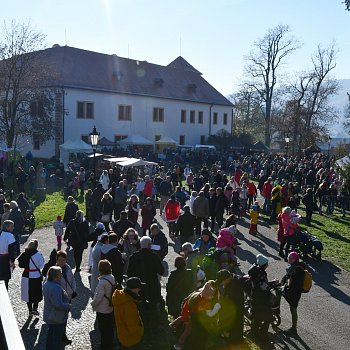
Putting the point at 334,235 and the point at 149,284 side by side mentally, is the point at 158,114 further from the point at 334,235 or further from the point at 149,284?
the point at 149,284

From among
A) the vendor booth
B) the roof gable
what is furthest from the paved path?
the vendor booth

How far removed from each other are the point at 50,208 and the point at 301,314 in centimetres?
1404

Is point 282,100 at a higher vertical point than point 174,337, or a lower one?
higher

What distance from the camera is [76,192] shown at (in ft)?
80.1

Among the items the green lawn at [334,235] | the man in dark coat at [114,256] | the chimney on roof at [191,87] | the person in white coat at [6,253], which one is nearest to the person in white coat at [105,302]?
the man in dark coat at [114,256]

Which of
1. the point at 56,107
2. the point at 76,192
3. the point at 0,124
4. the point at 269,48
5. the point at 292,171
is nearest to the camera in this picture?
the point at 76,192

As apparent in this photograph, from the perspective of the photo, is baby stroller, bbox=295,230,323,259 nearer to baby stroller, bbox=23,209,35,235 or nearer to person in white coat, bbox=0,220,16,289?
person in white coat, bbox=0,220,16,289

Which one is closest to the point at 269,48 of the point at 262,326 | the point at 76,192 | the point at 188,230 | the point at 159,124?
the point at 159,124

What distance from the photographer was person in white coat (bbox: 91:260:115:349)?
700cm

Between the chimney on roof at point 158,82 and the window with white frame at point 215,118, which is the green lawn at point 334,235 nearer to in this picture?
the chimney on roof at point 158,82

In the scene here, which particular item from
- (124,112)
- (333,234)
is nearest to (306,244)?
(333,234)

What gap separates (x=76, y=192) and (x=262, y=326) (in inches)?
688

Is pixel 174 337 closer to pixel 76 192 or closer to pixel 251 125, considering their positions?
pixel 76 192

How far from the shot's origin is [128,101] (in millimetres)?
46406
